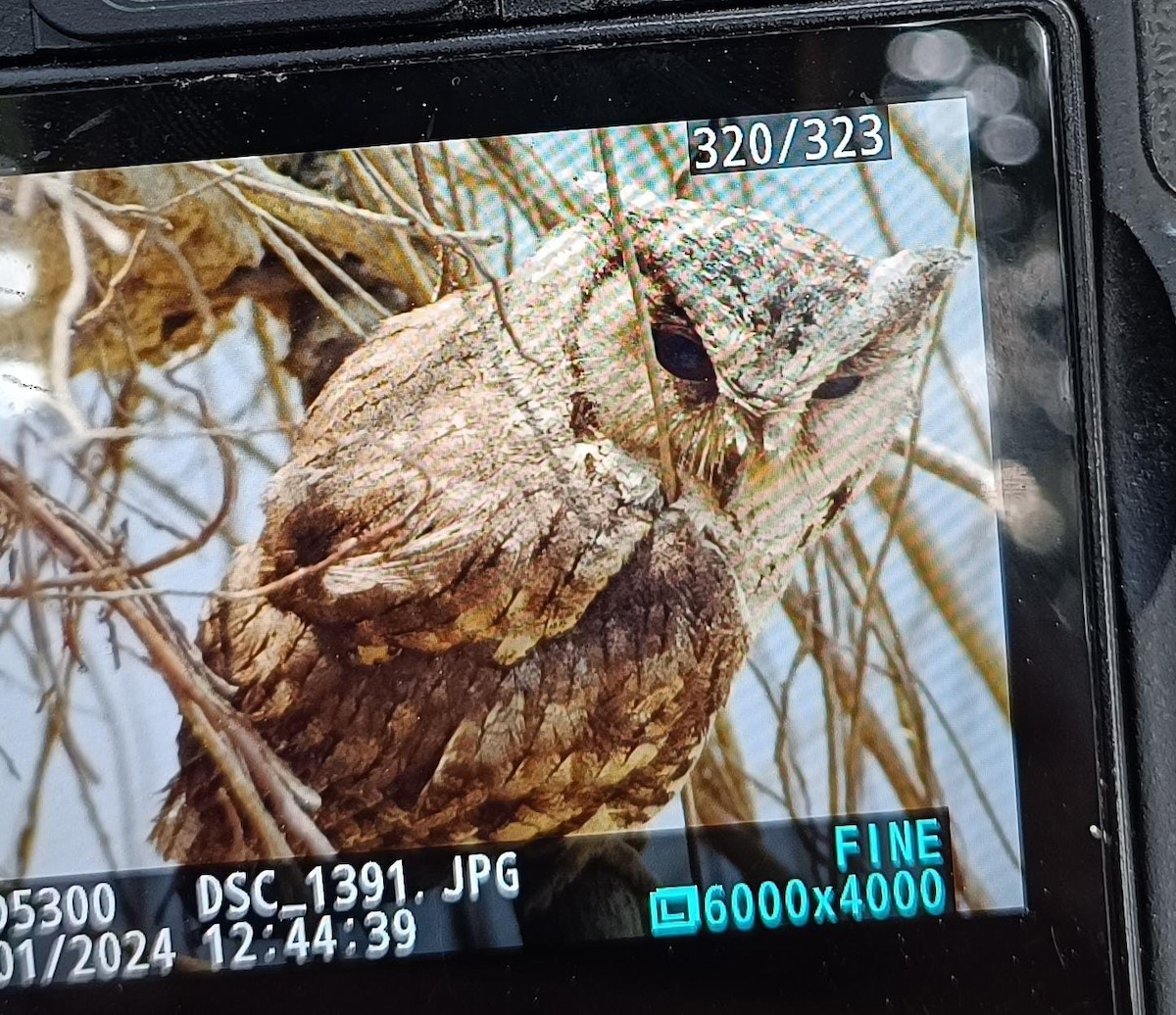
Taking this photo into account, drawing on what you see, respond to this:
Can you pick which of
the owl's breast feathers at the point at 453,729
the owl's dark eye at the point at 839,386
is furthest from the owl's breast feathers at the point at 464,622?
the owl's dark eye at the point at 839,386

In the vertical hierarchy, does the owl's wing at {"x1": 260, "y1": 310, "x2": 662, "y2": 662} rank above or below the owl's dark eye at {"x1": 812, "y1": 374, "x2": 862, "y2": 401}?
below

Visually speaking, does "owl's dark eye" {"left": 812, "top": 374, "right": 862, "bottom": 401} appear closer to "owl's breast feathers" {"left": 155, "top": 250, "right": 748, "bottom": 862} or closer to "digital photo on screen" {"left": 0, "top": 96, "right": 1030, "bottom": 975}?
"digital photo on screen" {"left": 0, "top": 96, "right": 1030, "bottom": 975}

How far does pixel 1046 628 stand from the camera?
677 millimetres

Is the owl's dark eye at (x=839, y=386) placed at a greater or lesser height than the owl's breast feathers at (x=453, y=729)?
greater

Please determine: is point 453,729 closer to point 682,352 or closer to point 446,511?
point 446,511

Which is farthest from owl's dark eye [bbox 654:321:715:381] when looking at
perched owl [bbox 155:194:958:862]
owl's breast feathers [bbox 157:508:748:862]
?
owl's breast feathers [bbox 157:508:748:862]

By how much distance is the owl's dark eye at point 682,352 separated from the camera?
→ 68cm

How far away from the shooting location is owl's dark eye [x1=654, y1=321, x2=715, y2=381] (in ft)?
2.23

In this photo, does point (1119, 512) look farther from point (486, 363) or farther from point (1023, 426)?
point (486, 363)

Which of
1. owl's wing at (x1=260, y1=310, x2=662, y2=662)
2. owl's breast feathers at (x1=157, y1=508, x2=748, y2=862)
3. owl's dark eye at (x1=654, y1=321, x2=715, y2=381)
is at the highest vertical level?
owl's dark eye at (x1=654, y1=321, x2=715, y2=381)

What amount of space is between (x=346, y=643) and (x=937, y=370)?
0.51 metres

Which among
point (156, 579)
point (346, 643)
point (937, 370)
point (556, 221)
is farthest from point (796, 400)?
point (156, 579)

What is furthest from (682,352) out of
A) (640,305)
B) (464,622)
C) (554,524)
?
(464,622)

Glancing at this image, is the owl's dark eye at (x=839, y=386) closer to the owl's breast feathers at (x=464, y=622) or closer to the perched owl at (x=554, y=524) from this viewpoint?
the perched owl at (x=554, y=524)
